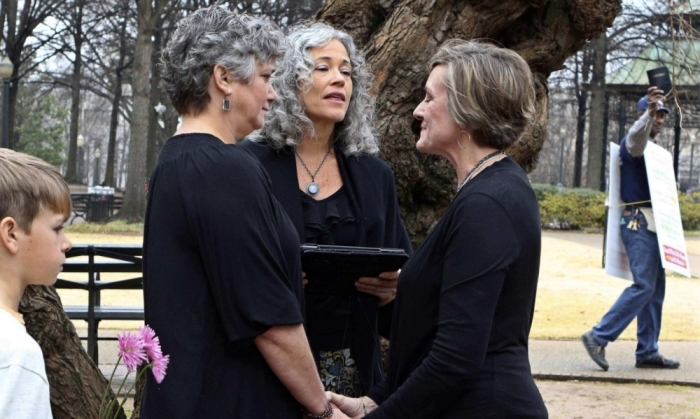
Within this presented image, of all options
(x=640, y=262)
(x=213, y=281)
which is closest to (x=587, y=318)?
(x=640, y=262)

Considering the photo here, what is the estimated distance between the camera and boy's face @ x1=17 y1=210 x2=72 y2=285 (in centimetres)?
182

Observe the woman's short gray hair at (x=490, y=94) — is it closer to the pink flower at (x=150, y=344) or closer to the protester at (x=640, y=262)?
the pink flower at (x=150, y=344)

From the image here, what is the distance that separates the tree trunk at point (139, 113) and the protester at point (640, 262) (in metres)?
18.1

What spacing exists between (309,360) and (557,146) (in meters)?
69.3

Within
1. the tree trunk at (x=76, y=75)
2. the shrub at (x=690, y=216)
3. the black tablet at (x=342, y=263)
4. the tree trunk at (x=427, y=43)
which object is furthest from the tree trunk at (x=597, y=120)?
Answer: the black tablet at (x=342, y=263)

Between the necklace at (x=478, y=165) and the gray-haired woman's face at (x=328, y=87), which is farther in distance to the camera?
the gray-haired woman's face at (x=328, y=87)

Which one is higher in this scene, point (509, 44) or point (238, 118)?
point (509, 44)

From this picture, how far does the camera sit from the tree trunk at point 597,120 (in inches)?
1240

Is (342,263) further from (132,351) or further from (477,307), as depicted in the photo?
(132,351)

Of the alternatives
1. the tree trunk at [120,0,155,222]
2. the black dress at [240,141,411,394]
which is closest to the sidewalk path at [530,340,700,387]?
the black dress at [240,141,411,394]

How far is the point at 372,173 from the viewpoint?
3.18 m

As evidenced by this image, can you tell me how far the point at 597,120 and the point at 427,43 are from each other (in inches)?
1147

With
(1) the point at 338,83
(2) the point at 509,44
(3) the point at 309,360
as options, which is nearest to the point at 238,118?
(3) the point at 309,360

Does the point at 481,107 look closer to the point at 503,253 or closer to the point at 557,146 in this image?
the point at 503,253
